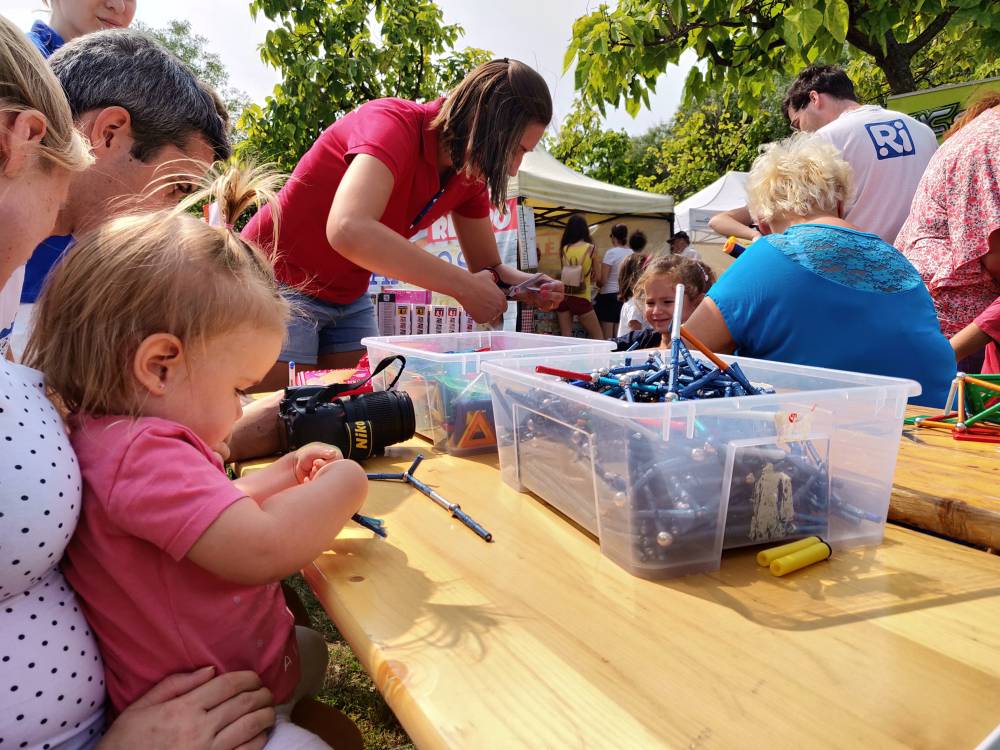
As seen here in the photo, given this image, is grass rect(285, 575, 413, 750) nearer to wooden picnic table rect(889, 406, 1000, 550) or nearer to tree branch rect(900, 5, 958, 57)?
wooden picnic table rect(889, 406, 1000, 550)

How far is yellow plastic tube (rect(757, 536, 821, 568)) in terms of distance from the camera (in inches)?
29.6

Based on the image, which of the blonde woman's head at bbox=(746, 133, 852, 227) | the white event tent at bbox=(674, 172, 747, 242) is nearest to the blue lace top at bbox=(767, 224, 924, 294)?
the blonde woman's head at bbox=(746, 133, 852, 227)

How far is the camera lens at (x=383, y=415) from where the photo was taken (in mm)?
1233

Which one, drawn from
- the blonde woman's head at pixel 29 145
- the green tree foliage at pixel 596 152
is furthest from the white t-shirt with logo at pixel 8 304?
→ the green tree foliage at pixel 596 152

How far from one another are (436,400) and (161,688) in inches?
30.8

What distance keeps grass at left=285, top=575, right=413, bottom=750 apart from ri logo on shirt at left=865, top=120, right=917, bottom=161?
2.50 metres

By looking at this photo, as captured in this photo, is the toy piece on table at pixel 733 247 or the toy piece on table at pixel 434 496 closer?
the toy piece on table at pixel 434 496

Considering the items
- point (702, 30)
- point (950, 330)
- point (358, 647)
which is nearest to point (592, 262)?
point (702, 30)

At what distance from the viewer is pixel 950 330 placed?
6.85ft

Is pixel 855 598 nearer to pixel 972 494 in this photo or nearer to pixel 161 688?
pixel 972 494

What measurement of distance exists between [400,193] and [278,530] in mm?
1185

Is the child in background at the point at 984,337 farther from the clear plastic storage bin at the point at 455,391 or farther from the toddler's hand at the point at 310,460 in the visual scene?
the toddler's hand at the point at 310,460

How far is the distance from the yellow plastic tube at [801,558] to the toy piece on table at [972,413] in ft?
2.26

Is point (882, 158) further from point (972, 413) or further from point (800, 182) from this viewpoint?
point (972, 413)
